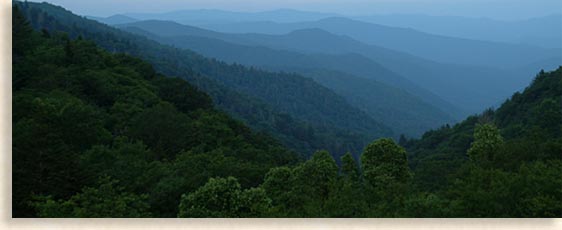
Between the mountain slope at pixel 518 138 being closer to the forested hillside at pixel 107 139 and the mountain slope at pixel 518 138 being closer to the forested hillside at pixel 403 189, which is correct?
the forested hillside at pixel 403 189

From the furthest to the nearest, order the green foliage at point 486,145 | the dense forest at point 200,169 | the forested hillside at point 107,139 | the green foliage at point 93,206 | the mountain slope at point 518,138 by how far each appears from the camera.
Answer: the green foliage at point 486,145 → the mountain slope at point 518,138 → the forested hillside at point 107,139 → the dense forest at point 200,169 → the green foliage at point 93,206

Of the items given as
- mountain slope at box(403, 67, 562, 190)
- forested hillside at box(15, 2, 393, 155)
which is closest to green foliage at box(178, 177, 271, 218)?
mountain slope at box(403, 67, 562, 190)

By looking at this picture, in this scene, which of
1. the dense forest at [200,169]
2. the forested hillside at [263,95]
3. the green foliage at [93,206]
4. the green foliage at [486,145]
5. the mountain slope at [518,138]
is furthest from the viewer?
the forested hillside at [263,95]

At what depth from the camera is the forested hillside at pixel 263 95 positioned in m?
75.1

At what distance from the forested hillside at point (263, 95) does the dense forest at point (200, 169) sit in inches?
1549

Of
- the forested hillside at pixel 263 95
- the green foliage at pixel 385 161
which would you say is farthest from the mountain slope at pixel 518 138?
the forested hillside at pixel 263 95

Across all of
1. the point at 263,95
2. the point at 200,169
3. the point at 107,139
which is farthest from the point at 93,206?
the point at 263,95

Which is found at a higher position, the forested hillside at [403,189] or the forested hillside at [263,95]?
the forested hillside at [403,189]

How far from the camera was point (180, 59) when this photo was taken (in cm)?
12475

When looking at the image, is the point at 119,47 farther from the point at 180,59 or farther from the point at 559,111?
the point at 559,111

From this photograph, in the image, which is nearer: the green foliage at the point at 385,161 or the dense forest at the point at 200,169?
the dense forest at the point at 200,169

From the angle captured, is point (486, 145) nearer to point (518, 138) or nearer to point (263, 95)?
point (518, 138)

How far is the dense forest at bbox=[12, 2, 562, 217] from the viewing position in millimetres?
10289

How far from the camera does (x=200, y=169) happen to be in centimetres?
1631
